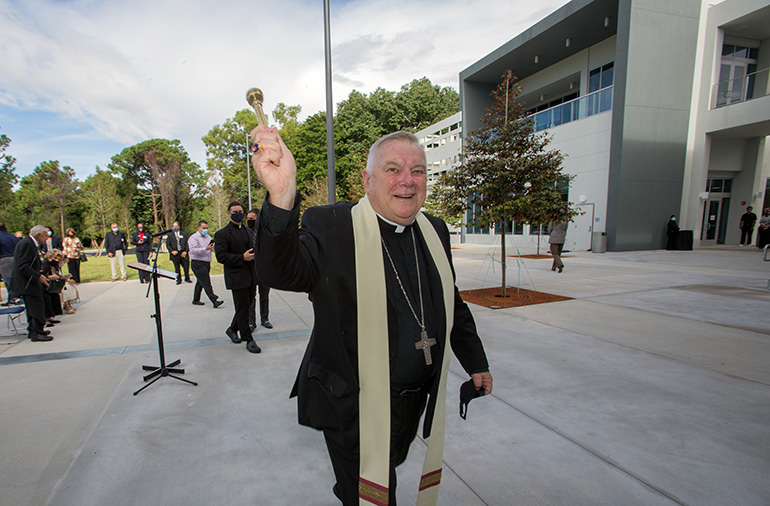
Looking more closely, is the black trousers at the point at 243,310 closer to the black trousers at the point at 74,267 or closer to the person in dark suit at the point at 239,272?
the person in dark suit at the point at 239,272

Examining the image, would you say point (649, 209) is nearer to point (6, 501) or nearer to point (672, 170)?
point (672, 170)

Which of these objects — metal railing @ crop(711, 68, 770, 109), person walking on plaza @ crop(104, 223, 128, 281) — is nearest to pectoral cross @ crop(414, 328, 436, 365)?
person walking on plaza @ crop(104, 223, 128, 281)

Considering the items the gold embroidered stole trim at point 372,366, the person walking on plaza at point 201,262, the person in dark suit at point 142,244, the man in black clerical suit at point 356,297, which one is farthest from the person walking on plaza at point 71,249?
the gold embroidered stole trim at point 372,366

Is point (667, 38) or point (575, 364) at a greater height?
point (667, 38)

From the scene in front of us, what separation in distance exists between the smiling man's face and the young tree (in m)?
6.46

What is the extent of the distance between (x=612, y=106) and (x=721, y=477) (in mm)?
19296

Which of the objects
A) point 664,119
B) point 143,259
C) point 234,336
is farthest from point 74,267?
point 664,119

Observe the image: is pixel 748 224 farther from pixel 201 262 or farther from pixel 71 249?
pixel 71 249

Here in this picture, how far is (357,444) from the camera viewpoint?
1.56 m

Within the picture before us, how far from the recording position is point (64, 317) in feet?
24.0

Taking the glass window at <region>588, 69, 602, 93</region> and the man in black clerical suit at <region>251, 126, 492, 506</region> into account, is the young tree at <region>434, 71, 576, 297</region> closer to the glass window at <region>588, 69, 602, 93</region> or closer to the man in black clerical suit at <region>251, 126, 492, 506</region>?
the man in black clerical suit at <region>251, 126, 492, 506</region>

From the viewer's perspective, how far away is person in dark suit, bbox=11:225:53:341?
18.1 feet

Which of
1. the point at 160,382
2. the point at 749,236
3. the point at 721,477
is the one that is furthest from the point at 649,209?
the point at 160,382

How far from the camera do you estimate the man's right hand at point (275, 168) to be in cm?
113
